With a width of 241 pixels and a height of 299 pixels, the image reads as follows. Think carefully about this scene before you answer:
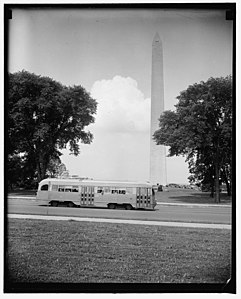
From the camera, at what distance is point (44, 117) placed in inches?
294

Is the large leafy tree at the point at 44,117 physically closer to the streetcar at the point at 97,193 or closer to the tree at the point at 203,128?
the streetcar at the point at 97,193

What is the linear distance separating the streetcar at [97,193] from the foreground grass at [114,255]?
→ 0.40 meters

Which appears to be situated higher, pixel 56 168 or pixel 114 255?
pixel 56 168

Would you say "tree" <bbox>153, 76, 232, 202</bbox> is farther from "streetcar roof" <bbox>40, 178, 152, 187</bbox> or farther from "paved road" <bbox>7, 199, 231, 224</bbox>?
"streetcar roof" <bbox>40, 178, 152, 187</bbox>

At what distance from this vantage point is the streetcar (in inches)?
287

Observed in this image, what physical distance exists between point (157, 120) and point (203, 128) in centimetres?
75

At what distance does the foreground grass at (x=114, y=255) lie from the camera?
22.3ft

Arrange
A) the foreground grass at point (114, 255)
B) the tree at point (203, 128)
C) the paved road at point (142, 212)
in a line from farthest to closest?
the paved road at point (142, 212) < the tree at point (203, 128) < the foreground grass at point (114, 255)

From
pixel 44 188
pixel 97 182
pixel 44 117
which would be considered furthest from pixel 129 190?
pixel 44 117

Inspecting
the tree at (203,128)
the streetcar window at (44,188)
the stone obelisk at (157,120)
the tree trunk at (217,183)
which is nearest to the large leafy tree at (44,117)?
the streetcar window at (44,188)

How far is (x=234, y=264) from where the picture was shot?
22.8ft

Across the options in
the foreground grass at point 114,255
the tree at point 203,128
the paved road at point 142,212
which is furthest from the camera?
the paved road at point 142,212

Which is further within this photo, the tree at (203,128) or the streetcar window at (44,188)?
the streetcar window at (44,188)

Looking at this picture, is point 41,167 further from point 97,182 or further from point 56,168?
point 97,182
